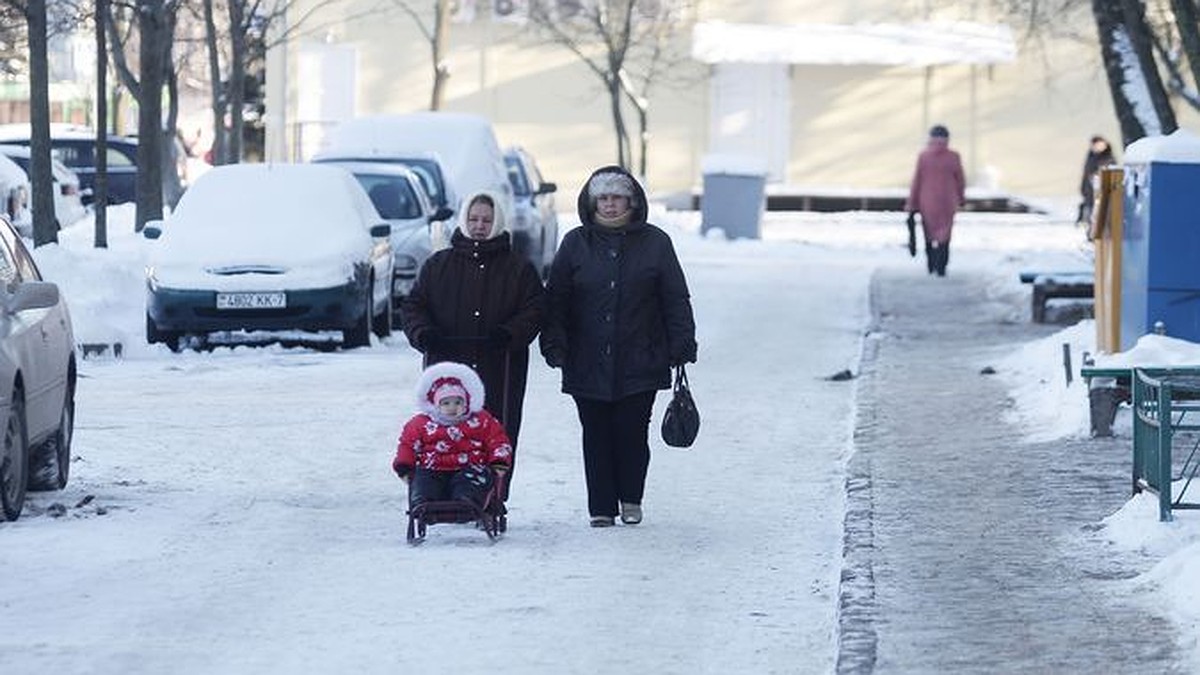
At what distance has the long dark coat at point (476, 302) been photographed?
11.7 metres

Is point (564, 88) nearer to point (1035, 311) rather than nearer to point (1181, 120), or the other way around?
point (1181, 120)

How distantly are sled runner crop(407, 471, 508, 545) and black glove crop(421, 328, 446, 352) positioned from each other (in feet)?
2.37

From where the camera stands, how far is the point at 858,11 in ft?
180

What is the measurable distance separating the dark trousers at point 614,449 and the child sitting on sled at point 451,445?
607 millimetres

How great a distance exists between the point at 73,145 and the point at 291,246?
1955 cm

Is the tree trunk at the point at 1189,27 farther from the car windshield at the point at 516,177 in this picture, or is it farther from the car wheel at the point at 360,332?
the car windshield at the point at 516,177

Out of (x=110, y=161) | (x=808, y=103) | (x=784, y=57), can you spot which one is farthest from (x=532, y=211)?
(x=808, y=103)

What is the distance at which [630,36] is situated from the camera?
168ft

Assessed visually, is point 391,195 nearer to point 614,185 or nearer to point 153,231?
point 153,231

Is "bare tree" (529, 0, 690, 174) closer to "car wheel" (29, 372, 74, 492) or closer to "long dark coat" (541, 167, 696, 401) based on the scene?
"car wheel" (29, 372, 74, 492)

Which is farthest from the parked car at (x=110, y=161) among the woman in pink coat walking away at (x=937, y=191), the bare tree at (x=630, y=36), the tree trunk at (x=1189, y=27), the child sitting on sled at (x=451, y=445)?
the child sitting on sled at (x=451, y=445)

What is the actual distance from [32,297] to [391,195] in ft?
44.4

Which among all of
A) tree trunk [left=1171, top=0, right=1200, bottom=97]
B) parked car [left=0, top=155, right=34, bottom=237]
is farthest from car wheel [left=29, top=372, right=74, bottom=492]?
parked car [left=0, top=155, right=34, bottom=237]

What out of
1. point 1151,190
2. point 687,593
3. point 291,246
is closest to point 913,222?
point 291,246
